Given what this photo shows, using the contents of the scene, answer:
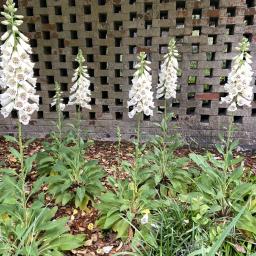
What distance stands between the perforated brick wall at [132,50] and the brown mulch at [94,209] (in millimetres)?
Answer: 254

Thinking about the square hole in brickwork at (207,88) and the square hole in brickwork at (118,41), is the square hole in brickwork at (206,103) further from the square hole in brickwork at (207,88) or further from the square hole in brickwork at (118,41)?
the square hole in brickwork at (118,41)

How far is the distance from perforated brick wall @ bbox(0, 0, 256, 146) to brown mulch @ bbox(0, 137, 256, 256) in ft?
0.83

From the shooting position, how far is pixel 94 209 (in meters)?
3.67

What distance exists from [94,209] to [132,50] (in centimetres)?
232

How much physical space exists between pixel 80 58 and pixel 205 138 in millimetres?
2420

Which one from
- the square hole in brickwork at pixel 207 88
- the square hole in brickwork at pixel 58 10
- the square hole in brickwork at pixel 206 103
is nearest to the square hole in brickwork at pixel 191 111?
the square hole in brickwork at pixel 206 103

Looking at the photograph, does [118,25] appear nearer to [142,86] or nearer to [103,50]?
[103,50]

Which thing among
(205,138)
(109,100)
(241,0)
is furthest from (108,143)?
(241,0)

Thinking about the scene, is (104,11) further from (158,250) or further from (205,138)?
(158,250)

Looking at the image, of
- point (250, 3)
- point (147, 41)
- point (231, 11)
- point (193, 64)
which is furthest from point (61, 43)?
point (250, 3)

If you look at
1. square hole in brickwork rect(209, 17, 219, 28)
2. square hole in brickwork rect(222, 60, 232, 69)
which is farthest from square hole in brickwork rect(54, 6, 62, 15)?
square hole in brickwork rect(222, 60, 232, 69)

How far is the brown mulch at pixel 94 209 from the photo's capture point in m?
3.23

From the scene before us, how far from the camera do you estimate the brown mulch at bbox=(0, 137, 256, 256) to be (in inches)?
127

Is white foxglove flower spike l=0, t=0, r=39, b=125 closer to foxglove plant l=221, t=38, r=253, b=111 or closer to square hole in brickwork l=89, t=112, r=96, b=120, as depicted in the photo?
foxglove plant l=221, t=38, r=253, b=111
